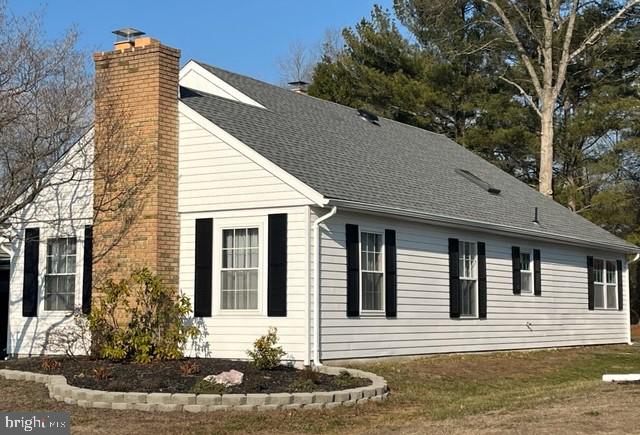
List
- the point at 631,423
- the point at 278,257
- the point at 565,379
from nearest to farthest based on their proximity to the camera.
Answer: the point at 631,423 < the point at 278,257 < the point at 565,379

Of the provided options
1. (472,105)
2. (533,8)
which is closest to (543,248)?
(472,105)

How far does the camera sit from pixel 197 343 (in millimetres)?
15883

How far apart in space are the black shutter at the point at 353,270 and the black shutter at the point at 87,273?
4.94 metres

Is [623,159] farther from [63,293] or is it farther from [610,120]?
[63,293]

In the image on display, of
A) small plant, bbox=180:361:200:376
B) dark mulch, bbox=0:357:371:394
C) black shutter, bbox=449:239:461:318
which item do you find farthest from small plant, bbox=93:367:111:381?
black shutter, bbox=449:239:461:318

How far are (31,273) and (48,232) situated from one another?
2.92 feet

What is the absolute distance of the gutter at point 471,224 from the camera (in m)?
15.5

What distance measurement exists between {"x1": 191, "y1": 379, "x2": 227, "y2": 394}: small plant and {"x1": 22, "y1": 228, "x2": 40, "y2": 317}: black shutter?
7.09 metres

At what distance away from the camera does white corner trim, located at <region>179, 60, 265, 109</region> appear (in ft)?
68.0

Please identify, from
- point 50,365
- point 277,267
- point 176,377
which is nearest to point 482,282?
point 277,267

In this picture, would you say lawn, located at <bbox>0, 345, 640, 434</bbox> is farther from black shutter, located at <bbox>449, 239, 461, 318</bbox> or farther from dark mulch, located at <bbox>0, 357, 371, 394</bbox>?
black shutter, located at <bbox>449, 239, 461, 318</bbox>

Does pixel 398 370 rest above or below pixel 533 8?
below

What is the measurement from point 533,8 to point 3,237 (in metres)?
24.6

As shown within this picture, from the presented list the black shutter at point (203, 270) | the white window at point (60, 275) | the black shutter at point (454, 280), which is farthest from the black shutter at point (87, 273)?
the black shutter at point (454, 280)
